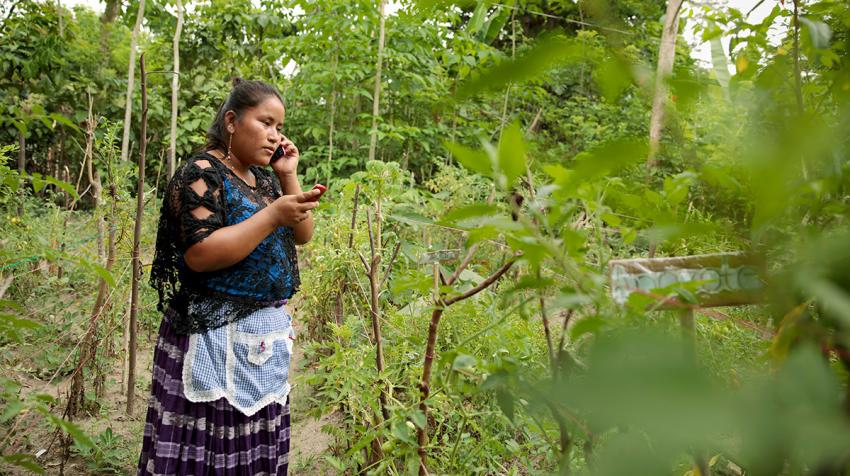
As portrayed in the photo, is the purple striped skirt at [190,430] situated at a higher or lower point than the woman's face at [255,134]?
lower

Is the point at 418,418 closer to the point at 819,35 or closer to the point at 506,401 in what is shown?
the point at 506,401

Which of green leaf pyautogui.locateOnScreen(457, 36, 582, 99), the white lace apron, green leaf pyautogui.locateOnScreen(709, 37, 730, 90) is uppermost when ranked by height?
green leaf pyautogui.locateOnScreen(709, 37, 730, 90)

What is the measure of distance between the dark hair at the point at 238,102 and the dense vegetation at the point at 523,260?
0.43 m

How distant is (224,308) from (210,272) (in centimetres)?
11

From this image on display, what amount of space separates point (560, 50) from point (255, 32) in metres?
7.49

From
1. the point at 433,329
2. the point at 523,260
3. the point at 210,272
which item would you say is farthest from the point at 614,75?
the point at 210,272

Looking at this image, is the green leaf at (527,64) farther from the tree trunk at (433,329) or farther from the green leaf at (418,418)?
the green leaf at (418,418)

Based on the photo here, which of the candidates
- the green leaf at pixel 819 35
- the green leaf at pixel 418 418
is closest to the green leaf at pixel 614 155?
the green leaf at pixel 819 35

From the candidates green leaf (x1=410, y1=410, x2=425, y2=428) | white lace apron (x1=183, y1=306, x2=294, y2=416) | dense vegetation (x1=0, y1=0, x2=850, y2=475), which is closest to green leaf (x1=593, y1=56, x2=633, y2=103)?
dense vegetation (x1=0, y1=0, x2=850, y2=475)

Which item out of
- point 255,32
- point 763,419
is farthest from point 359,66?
point 763,419

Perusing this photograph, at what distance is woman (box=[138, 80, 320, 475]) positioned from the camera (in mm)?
1620

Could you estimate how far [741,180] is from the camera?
1.77 feet

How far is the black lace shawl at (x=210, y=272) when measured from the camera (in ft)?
5.39

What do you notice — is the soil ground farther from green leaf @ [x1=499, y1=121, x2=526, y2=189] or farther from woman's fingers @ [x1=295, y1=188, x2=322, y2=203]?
green leaf @ [x1=499, y1=121, x2=526, y2=189]
